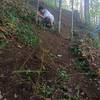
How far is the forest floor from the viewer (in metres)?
6.84

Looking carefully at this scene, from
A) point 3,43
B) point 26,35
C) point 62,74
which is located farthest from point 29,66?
point 26,35

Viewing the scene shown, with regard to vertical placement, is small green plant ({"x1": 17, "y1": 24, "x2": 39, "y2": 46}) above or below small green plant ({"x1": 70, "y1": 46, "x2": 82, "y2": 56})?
above

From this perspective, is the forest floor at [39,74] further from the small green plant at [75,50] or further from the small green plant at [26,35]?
the small green plant at [75,50]

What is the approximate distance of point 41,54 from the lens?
8.50 m

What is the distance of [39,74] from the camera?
743 cm

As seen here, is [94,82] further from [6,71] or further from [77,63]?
[6,71]

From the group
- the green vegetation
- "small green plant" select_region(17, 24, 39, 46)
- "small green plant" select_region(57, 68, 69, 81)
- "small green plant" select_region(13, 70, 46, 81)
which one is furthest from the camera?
"small green plant" select_region(17, 24, 39, 46)

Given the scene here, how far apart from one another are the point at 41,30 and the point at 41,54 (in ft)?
9.57

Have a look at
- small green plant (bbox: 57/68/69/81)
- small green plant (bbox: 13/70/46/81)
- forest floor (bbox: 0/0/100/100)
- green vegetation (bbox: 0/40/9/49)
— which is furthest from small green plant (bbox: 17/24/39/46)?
small green plant (bbox: 13/70/46/81)

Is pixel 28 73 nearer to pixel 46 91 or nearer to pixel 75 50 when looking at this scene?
pixel 46 91

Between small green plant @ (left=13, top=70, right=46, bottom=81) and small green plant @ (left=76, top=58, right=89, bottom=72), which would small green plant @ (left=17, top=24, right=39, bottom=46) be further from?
small green plant @ (left=13, top=70, right=46, bottom=81)

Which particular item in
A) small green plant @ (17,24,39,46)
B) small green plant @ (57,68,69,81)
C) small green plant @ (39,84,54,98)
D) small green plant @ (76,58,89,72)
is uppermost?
small green plant @ (17,24,39,46)

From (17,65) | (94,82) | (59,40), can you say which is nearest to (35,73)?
(17,65)

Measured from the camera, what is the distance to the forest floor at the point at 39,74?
6.84 m
